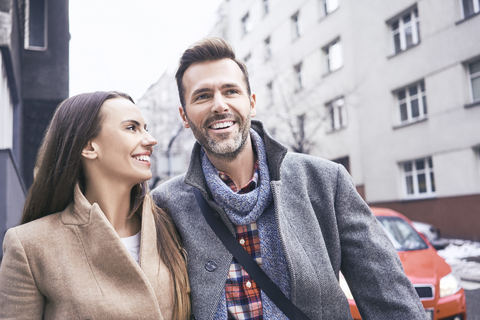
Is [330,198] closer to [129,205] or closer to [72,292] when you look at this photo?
[129,205]

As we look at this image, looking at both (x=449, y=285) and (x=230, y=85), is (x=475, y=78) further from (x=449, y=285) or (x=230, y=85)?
(x=230, y=85)

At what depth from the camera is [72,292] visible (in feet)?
6.51

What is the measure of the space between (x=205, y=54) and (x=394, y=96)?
16270 mm

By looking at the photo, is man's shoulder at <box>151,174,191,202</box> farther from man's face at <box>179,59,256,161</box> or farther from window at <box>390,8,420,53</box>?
window at <box>390,8,420,53</box>

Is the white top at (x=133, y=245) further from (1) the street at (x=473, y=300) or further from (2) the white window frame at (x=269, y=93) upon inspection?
(2) the white window frame at (x=269, y=93)

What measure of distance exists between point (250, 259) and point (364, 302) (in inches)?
24.5

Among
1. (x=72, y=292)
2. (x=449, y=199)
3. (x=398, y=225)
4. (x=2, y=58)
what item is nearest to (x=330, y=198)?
(x=72, y=292)

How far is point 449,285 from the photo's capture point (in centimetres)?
458

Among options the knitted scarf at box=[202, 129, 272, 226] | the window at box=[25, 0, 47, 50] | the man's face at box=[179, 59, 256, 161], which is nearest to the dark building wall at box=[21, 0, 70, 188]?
the window at box=[25, 0, 47, 50]

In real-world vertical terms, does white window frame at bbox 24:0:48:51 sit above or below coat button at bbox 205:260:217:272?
above

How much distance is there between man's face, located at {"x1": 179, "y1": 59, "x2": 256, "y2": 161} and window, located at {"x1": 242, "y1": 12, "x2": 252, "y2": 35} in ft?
89.4

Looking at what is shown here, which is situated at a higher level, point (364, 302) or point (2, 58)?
point (2, 58)

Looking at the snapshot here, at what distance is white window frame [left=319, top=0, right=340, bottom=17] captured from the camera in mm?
20372

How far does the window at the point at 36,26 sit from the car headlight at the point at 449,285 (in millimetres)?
10432
